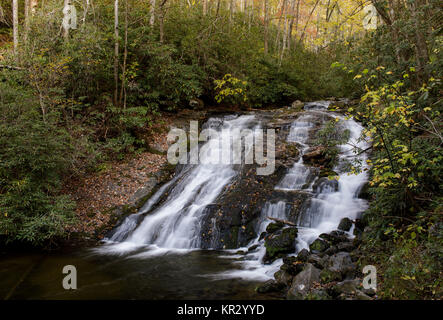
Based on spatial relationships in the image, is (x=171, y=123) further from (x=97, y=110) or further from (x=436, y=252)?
(x=436, y=252)

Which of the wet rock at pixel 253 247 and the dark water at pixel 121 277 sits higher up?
the wet rock at pixel 253 247

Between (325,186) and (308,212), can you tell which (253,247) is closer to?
(308,212)

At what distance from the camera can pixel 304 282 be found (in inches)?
203

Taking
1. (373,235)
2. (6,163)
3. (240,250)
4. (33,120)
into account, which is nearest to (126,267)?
(240,250)

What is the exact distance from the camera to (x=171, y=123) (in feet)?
47.0

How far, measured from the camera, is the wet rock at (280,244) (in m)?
6.90

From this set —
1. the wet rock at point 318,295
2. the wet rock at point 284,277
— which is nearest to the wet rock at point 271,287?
the wet rock at point 284,277

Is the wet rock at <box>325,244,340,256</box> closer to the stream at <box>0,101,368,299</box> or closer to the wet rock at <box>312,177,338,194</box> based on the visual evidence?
the stream at <box>0,101,368,299</box>

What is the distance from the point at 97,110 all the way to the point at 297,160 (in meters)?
8.17

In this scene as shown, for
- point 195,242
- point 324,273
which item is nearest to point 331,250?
point 324,273

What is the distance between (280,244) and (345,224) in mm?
1876

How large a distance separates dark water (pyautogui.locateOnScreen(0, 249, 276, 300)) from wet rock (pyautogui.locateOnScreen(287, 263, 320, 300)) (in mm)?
623

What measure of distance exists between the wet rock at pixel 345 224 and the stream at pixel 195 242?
0.46ft

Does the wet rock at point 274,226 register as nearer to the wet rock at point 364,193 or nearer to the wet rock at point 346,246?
the wet rock at point 346,246
